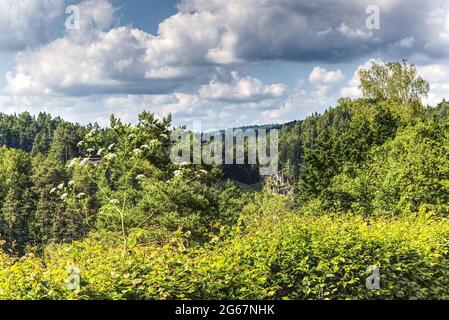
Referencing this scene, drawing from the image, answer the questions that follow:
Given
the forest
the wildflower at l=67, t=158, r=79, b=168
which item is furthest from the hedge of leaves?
the wildflower at l=67, t=158, r=79, b=168

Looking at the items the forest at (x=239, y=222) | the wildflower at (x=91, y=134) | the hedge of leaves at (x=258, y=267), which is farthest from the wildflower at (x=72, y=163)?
the hedge of leaves at (x=258, y=267)

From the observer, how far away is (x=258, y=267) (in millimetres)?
6711

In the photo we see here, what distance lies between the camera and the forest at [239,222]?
228 inches

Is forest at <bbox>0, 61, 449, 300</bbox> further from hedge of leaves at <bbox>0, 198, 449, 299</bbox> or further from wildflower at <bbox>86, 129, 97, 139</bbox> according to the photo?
wildflower at <bbox>86, 129, 97, 139</bbox>

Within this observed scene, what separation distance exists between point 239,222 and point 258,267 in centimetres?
106

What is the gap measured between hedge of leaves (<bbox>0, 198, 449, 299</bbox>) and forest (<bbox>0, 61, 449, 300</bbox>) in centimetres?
2

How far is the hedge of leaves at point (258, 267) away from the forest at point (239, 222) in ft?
0.06

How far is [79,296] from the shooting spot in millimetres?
5047

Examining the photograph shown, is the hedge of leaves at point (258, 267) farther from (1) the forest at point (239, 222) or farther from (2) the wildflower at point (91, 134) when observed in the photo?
(2) the wildflower at point (91, 134)

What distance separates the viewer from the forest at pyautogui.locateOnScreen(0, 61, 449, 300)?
19.0ft

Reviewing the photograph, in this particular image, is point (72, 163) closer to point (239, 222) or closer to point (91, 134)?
point (91, 134)

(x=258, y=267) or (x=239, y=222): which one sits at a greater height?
(x=239, y=222)

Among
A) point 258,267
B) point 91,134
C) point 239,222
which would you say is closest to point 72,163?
point 91,134
